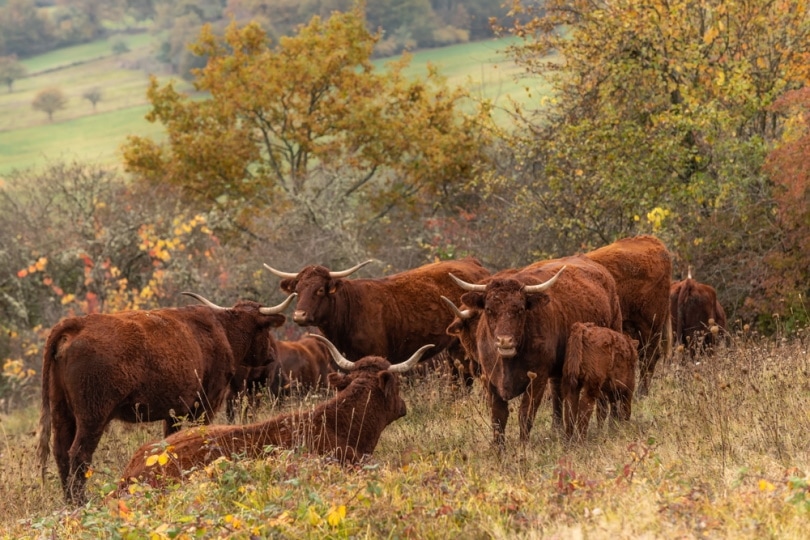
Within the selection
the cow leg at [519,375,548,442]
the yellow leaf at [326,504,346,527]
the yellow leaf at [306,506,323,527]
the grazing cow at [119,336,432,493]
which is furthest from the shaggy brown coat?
the yellow leaf at [326,504,346,527]

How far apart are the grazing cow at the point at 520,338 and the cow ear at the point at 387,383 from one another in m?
0.87

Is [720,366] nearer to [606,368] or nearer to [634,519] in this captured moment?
[606,368]

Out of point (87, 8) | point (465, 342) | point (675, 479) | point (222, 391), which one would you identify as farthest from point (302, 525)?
point (87, 8)

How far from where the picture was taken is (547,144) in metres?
17.9

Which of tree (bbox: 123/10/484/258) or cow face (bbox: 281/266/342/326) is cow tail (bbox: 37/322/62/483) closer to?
cow face (bbox: 281/266/342/326)

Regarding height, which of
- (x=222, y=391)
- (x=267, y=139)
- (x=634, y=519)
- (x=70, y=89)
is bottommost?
(x=70, y=89)

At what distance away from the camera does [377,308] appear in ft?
42.3

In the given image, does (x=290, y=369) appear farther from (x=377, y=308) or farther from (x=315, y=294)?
(x=315, y=294)

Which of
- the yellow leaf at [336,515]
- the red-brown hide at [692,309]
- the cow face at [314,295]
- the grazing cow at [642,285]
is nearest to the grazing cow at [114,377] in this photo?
the cow face at [314,295]

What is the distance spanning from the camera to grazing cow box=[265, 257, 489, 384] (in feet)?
41.2

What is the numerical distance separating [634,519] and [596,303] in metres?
4.68

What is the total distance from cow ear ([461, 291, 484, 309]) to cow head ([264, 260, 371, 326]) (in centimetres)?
295

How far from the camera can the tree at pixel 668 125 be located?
1662cm

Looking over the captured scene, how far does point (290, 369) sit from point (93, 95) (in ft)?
200
